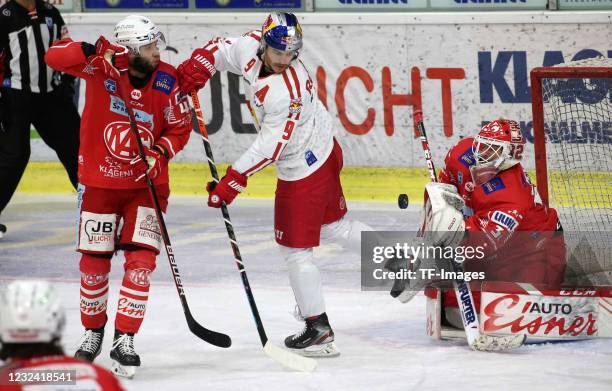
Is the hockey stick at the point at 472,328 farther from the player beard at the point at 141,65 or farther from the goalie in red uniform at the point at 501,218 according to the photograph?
the player beard at the point at 141,65

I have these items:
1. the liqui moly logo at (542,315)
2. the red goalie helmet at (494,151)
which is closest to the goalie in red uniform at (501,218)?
the red goalie helmet at (494,151)

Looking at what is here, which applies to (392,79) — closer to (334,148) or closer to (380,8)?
(380,8)

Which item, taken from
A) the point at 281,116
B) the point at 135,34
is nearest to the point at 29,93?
the point at 135,34

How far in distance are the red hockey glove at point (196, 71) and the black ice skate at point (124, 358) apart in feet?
3.11

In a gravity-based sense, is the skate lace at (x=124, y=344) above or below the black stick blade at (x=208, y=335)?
above

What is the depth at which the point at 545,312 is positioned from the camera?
514 cm

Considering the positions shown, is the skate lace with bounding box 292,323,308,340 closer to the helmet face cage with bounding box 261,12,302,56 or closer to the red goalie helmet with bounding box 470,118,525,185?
the red goalie helmet with bounding box 470,118,525,185

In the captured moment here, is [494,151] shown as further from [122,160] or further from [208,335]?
[122,160]

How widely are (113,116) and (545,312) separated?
1766mm

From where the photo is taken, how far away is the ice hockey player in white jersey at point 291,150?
4.95 m

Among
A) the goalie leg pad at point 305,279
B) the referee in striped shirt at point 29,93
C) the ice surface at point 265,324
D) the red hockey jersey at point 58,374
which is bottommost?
the ice surface at point 265,324

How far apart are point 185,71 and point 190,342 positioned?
1.09 metres

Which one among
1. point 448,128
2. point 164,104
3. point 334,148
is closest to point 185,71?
point 164,104

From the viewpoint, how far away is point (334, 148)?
5.24 meters
